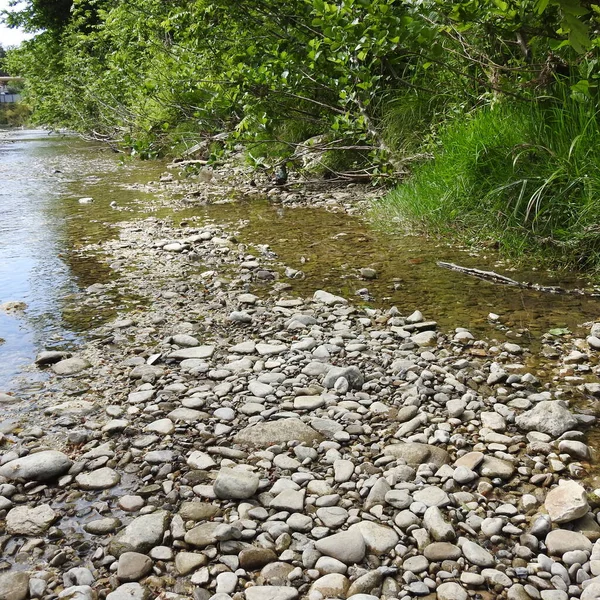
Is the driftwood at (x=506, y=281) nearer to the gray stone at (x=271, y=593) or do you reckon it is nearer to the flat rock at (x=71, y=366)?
the flat rock at (x=71, y=366)

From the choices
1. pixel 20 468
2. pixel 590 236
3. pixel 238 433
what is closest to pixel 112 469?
pixel 20 468

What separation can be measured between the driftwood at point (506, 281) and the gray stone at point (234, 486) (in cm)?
263

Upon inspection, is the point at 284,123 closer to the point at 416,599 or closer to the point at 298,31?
the point at 298,31

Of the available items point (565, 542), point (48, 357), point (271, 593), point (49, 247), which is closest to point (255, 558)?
point (271, 593)

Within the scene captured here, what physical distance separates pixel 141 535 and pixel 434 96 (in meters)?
5.78

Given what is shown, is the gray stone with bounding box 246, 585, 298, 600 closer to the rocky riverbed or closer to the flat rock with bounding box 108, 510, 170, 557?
the rocky riverbed

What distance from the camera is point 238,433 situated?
253 centimetres

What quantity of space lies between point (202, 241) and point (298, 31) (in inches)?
108

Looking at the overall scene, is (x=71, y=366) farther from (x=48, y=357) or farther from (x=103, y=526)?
(x=103, y=526)

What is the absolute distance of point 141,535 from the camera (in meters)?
1.90

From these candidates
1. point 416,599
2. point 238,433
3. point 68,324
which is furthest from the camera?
point 68,324

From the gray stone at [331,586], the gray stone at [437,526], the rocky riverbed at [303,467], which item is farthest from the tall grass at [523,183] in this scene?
the gray stone at [331,586]

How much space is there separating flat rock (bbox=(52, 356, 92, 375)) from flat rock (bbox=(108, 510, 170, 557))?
1.41m

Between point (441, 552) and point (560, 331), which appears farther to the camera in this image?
point (560, 331)
